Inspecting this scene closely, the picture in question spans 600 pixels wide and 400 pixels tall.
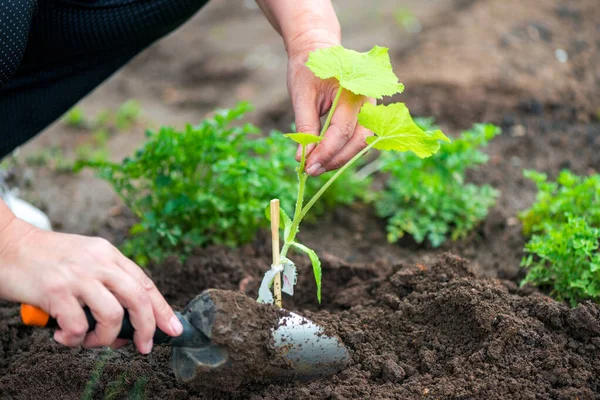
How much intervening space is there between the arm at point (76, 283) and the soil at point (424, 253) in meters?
0.36

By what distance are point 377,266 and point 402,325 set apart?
49 centimetres

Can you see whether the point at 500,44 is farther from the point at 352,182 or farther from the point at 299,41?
the point at 299,41

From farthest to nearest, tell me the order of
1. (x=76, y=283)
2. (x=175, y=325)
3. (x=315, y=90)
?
(x=315, y=90) → (x=175, y=325) → (x=76, y=283)

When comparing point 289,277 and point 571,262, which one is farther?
point 571,262

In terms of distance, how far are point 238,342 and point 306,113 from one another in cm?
71

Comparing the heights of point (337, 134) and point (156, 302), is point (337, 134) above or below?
above

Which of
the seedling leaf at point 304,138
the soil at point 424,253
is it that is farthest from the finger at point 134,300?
the seedling leaf at point 304,138

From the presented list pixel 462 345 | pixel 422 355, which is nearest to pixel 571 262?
pixel 462 345

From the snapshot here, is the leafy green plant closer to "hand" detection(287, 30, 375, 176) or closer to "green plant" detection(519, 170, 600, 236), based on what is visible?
"hand" detection(287, 30, 375, 176)

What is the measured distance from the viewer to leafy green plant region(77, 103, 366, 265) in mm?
2559

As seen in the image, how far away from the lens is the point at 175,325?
5.43 feet

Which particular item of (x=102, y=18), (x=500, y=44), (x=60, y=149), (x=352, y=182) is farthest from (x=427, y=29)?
(x=102, y=18)

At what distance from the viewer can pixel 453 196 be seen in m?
2.99

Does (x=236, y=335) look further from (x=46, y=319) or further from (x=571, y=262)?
(x=571, y=262)
